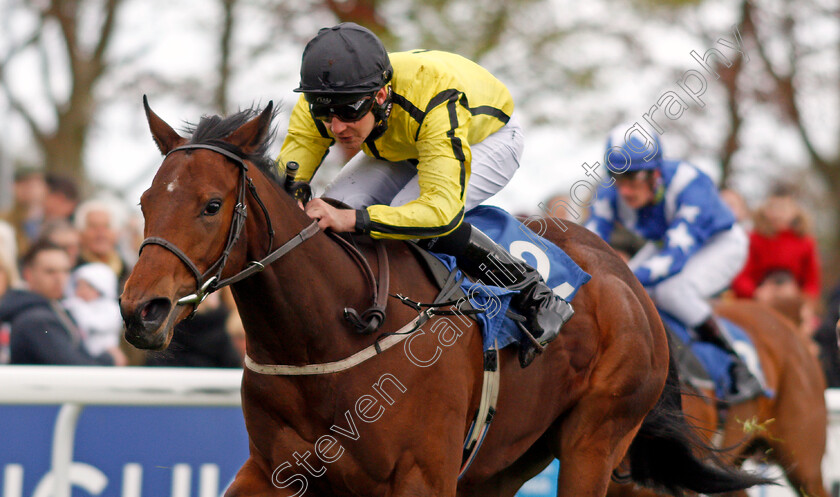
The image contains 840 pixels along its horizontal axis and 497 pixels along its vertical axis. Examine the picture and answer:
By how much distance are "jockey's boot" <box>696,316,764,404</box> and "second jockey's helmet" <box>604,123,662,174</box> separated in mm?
996

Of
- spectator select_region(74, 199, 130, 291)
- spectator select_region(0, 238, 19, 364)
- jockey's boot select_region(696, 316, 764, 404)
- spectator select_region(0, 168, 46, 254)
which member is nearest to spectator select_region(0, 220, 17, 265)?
spectator select_region(0, 238, 19, 364)

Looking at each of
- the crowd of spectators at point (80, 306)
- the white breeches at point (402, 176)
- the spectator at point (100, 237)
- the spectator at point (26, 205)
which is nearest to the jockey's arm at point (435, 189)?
the white breeches at point (402, 176)

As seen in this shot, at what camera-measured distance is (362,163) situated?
3.71 meters

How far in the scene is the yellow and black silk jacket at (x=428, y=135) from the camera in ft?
10.2

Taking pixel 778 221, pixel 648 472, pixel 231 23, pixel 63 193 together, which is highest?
pixel 648 472

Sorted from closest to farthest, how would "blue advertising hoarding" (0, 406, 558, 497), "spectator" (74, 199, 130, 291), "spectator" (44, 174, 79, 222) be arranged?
"blue advertising hoarding" (0, 406, 558, 497) < "spectator" (74, 199, 130, 291) < "spectator" (44, 174, 79, 222)

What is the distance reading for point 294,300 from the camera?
2.98m

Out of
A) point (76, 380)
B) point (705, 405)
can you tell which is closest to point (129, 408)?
point (76, 380)

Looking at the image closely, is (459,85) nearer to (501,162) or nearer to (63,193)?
(501,162)

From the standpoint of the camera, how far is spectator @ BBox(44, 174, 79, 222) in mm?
7031

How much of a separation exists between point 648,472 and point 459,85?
210cm

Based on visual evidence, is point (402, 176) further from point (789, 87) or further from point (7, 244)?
point (789, 87)

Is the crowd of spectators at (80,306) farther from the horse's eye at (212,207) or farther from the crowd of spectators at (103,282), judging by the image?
the horse's eye at (212,207)

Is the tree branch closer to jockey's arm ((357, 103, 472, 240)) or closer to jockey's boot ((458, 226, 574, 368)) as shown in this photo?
jockey's boot ((458, 226, 574, 368))
